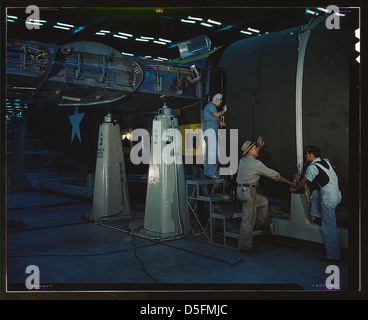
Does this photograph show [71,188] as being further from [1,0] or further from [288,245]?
[1,0]

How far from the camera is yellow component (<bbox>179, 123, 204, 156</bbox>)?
676cm

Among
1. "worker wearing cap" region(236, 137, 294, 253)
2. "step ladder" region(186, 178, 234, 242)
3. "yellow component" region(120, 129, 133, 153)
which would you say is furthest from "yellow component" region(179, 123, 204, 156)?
"yellow component" region(120, 129, 133, 153)

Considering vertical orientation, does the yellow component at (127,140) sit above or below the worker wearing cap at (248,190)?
above

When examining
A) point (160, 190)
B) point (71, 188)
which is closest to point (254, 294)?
point (160, 190)

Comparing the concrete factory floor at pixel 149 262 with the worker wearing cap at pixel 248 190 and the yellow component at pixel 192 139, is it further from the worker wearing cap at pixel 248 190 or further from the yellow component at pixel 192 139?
the yellow component at pixel 192 139

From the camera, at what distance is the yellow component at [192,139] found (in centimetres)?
676

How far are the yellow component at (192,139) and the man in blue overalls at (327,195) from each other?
2.39 meters

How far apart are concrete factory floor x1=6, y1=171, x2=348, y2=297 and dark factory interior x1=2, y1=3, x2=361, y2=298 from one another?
2 centimetres

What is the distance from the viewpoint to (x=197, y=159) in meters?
6.79
